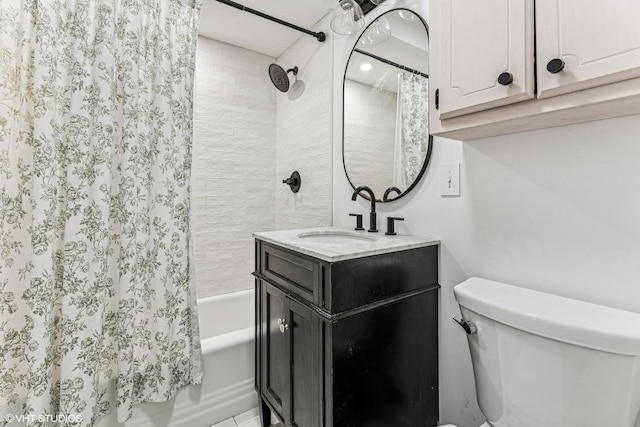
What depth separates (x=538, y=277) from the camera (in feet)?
3.22

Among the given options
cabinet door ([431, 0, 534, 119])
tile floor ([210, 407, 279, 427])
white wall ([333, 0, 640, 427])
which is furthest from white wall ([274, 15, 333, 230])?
tile floor ([210, 407, 279, 427])

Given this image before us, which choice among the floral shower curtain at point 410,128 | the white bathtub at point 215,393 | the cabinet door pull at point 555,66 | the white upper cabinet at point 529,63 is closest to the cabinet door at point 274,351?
the white bathtub at point 215,393

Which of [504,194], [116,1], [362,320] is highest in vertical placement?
[116,1]

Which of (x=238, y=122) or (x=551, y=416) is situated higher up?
(x=238, y=122)

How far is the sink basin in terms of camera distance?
1438 mm

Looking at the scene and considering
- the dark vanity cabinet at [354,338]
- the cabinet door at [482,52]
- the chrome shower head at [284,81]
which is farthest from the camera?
the chrome shower head at [284,81]

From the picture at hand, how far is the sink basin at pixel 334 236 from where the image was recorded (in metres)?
1.44

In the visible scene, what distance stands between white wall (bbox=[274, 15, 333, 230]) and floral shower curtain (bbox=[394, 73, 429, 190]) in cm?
56

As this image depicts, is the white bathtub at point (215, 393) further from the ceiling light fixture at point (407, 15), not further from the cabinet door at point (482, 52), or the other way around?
the ceiling light fixture at point (407, 15)

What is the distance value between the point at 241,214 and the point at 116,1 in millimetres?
1496

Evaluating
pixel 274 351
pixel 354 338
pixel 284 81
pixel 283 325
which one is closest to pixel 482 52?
pixel 354 338

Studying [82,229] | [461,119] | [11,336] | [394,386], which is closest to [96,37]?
[82,229]

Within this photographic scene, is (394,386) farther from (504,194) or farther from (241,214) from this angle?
(241,214)

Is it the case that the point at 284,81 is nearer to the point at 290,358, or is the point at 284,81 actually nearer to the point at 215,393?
the point at 290,358
